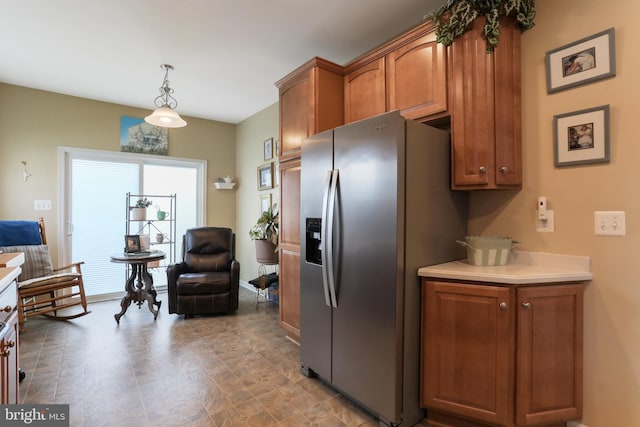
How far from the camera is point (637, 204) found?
155 centimetres

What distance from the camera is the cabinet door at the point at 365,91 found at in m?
2.38

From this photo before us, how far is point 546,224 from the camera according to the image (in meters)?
1.85

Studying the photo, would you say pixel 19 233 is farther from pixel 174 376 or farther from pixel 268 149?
pixel 268 149

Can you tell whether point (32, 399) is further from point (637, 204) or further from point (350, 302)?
point (637, 204)

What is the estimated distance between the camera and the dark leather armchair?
11.7 ft

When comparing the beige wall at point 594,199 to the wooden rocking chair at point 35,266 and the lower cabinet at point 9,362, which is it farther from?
the wooden rocking chair at point 35,266

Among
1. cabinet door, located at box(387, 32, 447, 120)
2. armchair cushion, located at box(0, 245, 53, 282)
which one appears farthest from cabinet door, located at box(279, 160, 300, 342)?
armchair cushion, located at box(0, 245, 53, 282)

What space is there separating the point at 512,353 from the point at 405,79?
1.80 meters

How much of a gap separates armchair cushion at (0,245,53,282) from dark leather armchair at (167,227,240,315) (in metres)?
1.32

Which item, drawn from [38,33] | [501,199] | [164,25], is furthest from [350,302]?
[38,33]

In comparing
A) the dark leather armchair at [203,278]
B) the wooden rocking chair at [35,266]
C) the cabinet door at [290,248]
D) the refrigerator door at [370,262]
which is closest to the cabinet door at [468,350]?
the refrigerator door at [370,262]

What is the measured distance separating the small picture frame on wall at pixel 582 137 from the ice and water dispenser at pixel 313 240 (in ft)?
4.92

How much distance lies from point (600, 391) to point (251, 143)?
181 inches

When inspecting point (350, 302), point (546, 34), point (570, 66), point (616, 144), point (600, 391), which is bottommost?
point (600, 391)
